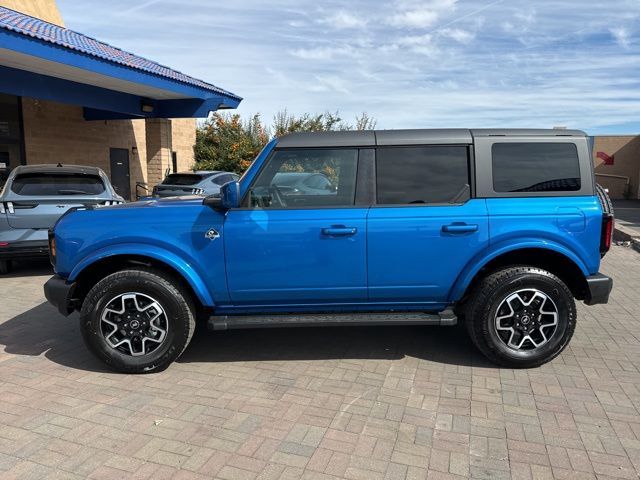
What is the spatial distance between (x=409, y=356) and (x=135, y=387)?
2218mm

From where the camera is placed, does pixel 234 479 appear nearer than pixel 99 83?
Yes

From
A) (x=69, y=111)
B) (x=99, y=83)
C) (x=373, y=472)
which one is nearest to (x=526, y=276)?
(x=373, y=472)

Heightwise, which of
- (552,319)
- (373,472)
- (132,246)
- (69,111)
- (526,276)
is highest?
(69,111)

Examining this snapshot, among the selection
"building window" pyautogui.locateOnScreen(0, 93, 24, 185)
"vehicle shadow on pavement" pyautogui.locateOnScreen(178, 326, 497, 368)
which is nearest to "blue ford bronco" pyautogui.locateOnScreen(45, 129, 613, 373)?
"vehicle shadow on pavement" pyautogui.locateOnScreen(178, 326, 497, 368)

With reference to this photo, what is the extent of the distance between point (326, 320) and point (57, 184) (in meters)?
5.59

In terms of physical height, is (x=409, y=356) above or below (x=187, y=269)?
below

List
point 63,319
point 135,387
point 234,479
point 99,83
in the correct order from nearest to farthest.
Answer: point 234,479 → point 135,387 → point 63,319 → point 99,83

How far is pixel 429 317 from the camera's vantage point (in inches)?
153

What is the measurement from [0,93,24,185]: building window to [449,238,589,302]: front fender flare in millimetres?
12061

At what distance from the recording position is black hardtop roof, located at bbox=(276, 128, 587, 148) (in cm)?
392

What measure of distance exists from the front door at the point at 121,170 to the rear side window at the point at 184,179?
12.7ft

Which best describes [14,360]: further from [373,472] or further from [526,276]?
[526,276]

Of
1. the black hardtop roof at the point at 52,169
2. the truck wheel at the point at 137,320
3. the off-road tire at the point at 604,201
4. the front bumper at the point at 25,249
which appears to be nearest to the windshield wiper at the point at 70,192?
the black hardtop roof at the point at 52,169

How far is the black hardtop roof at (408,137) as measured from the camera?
3.92 m
